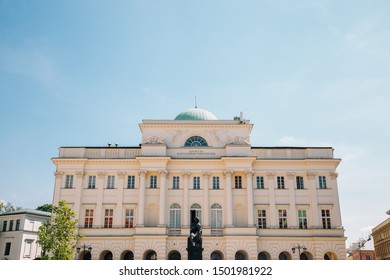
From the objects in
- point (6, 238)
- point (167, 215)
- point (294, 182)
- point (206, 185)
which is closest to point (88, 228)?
point (167, 215)

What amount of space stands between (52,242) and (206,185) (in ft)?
60.4

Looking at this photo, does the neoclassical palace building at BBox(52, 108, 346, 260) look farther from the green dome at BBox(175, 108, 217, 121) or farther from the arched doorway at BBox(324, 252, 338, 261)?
the green dome at BBox(175, 108, 217, 121)

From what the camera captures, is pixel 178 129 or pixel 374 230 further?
pixel 374 230

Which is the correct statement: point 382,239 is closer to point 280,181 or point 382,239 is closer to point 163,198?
point 280,181

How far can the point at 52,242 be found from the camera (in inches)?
1335

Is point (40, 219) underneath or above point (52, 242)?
above

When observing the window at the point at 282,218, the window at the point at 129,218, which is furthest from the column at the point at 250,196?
the window at the point at 129,218

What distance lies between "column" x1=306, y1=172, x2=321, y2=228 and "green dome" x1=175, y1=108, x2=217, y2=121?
1500cm

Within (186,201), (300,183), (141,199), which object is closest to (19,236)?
(141,199)

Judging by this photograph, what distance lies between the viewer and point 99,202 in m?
44.7

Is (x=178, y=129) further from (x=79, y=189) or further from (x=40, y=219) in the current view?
(x=40, y=219)

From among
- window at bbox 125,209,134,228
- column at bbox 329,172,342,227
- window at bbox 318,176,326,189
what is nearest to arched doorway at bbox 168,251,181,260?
window at bbox 125,209,134,228

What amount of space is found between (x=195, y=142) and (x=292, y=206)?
1403 centimetres
